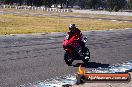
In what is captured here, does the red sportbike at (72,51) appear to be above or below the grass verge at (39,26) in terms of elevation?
above

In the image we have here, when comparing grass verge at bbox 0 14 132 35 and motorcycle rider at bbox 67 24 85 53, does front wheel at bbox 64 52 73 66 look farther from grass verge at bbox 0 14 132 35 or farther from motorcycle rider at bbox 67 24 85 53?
grass verge at bbox 0 14 132 35

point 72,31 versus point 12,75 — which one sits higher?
point 72,31

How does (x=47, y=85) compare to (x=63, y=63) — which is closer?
(x=47, y=85)

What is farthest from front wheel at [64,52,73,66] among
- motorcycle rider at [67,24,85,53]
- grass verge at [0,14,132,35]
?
grass verge at [0,14,132,35]

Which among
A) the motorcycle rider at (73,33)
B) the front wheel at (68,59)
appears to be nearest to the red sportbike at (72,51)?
the front wheel at (68,59)

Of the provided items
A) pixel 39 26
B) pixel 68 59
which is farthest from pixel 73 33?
pixel 39 26

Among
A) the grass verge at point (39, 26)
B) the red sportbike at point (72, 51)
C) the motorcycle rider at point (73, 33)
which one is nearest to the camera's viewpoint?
the red sportbike at point (72, 51)

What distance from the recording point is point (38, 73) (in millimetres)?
12117

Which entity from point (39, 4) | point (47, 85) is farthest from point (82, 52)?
point (39, 4)

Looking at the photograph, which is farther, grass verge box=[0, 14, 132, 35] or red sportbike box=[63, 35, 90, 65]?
grass verge box=[0, 14, 132, 35]

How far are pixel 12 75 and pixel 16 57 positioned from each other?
418cm

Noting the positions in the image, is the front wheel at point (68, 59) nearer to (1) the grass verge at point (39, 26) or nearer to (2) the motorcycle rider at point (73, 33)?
(2) the motorcycle rider at point (73, 33)

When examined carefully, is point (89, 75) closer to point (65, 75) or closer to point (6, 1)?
point (65, 75)

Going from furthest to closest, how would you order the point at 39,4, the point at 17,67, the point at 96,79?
the point at 39,4, the point at 17,67, the point at 96,79
